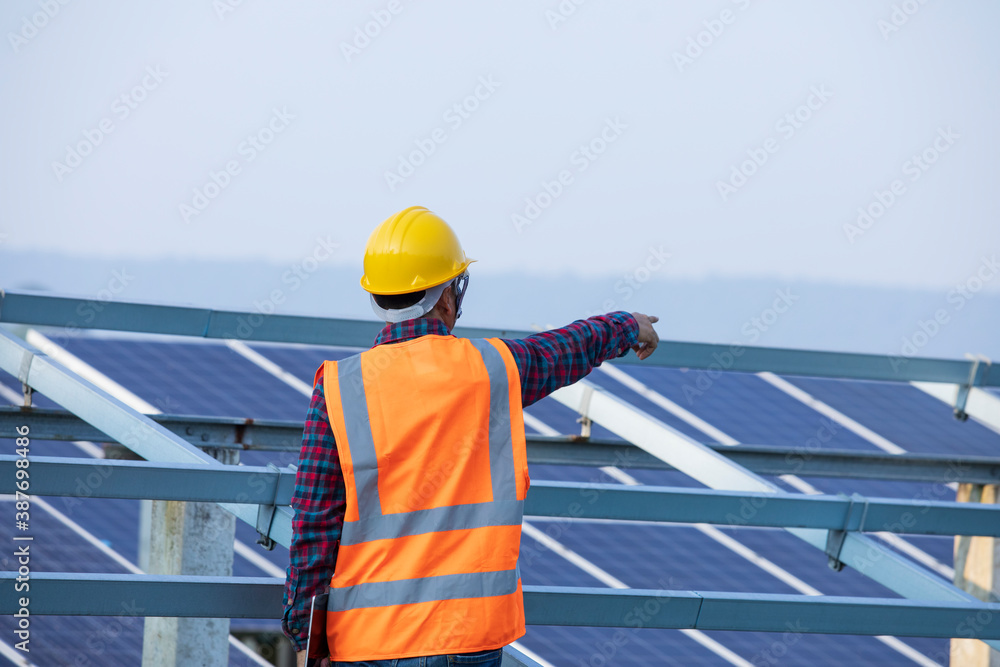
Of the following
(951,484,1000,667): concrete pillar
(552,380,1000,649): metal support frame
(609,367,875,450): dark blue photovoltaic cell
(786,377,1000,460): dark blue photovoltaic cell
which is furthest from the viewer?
(786,377,1000,460): dark blue photovoltaic cell

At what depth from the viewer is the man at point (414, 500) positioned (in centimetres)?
203

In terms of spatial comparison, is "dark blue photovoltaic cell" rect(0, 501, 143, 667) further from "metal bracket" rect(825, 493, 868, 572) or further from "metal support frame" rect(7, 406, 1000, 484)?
"metal bracket" rect(825, 493, 868, 572)

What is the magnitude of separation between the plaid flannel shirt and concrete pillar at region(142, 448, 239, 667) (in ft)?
5.97

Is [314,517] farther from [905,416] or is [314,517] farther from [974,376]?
[905,416]

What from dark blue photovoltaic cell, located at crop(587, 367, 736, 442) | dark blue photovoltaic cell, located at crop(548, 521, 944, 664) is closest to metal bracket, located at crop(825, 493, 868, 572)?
dark blue photovoltaic cell, located at crop(587, 367, 736, 442)

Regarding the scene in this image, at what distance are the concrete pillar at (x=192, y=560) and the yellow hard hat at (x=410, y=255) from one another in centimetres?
197

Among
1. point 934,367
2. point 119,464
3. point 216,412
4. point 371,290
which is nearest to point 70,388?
point 119,464

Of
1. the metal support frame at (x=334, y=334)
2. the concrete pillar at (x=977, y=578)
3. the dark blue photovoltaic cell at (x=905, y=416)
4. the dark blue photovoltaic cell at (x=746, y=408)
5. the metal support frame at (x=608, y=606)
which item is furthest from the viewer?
the dark blue photovoltaic cell at (x=905, y=416)

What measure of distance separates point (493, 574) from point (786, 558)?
8604 millimetres

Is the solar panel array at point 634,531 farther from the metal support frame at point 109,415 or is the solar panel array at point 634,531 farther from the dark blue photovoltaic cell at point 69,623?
the metal support frame at point 109,415

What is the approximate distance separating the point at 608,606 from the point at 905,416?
9021 millimetres

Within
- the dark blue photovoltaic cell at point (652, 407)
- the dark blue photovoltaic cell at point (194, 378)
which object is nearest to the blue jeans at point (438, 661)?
the dark blue photovoltaic cell at point (652, 407)

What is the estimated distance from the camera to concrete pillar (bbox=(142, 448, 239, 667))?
386 centimetres

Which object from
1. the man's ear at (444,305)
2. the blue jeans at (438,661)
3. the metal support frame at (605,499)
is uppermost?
the man's ear at (444,305)
